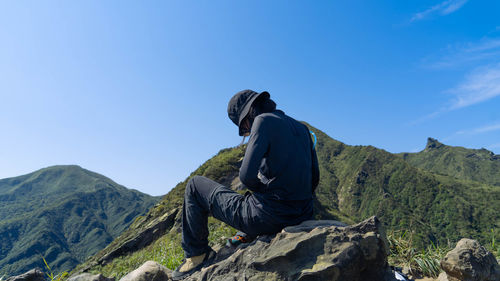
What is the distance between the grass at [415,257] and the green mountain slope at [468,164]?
564 ft

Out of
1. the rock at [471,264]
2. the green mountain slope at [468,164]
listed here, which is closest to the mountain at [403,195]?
the rock at [471,264]

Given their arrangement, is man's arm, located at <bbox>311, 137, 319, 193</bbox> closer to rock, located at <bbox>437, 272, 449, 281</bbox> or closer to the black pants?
the black pants

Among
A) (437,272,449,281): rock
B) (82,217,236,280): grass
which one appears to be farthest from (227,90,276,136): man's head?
(437,272,449,281): rock

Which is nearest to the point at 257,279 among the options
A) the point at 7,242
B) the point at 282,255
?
the point at 282,255

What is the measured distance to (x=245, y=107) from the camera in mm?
3691

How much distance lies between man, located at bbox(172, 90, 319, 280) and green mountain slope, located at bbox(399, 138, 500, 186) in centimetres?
17583

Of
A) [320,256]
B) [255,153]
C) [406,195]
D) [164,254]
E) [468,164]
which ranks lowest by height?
[164,254]

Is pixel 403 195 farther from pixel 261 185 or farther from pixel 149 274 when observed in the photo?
pixel 261 185

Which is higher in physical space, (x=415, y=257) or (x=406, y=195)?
(x=406, y=195)

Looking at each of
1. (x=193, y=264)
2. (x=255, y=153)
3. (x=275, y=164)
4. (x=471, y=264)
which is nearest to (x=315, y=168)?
(x=275, y=164)

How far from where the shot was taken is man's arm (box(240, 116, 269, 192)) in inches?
126

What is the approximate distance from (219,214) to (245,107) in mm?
1330

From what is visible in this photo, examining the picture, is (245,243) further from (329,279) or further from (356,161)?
(356,161)

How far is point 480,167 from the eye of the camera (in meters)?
166
